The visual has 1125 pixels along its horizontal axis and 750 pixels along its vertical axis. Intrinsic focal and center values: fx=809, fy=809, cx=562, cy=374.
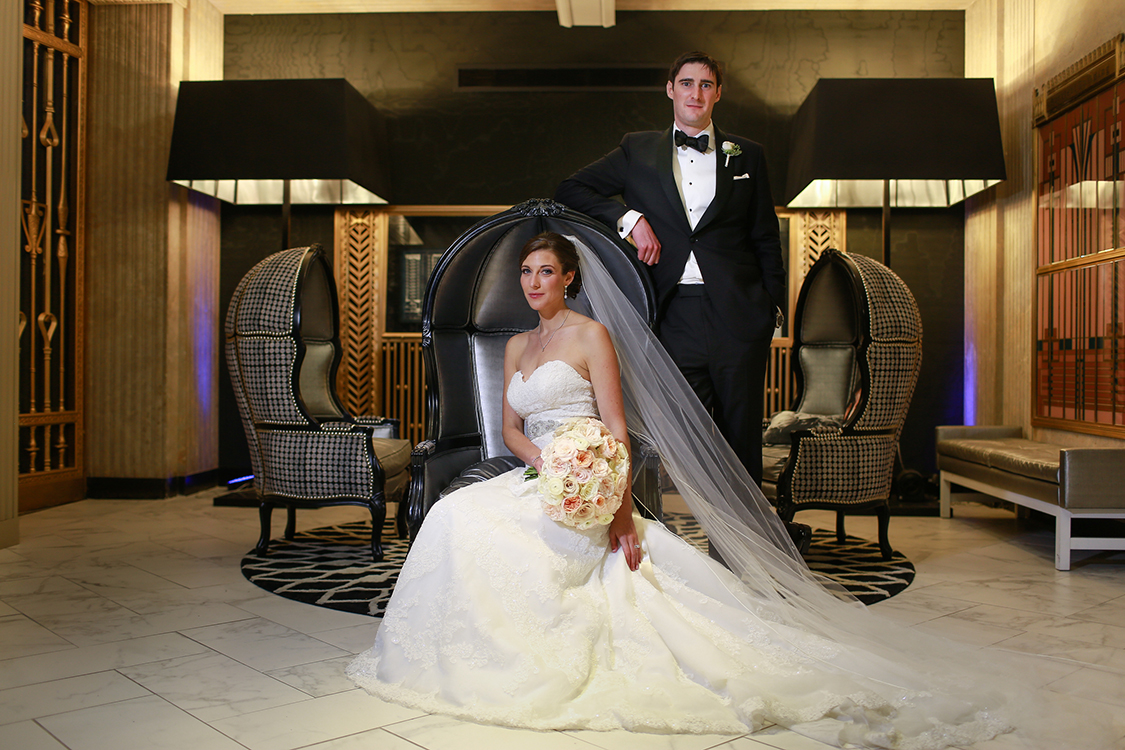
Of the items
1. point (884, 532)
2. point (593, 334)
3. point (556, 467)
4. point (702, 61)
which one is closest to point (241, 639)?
point (556, 467)

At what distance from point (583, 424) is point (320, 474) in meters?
2.07

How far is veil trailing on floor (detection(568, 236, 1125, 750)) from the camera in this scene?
196 centimetres

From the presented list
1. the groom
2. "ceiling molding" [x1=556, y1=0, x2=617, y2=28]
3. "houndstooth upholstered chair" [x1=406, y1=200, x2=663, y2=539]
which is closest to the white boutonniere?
the groom

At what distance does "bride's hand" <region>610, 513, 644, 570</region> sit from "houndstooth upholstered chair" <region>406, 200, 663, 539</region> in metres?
0.65

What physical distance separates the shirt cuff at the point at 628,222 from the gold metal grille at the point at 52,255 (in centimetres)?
427

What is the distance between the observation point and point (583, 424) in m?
2.30

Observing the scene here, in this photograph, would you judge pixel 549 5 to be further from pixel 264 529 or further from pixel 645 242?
pixel 264 529

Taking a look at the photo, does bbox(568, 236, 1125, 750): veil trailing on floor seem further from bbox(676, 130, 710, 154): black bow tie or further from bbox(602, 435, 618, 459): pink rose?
bbox(676, 130, 710, 154): black bow tie

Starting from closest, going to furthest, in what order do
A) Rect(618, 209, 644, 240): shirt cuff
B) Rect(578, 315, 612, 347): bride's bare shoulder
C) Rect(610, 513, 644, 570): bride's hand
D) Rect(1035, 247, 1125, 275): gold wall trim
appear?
1. Rect(610, 513, 644, 570): bride's hand
2. Rect(578, 315, 612, 347): bride's bare shoulder
3. Rect(618, 209, 644, 240): shirt cuff
4. Rect(1035, 247, 1125, 275): gold wall trim

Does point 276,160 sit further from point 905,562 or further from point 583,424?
point 905,562

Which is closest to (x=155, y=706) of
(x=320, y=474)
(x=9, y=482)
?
(x=320, y=474)

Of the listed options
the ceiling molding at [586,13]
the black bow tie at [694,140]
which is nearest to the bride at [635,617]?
the black bow tie at [694,140]

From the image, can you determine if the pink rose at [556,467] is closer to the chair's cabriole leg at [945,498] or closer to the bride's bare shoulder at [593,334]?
the bride's bare shoulder at [593,334]

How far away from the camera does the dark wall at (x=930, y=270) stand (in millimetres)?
6262
